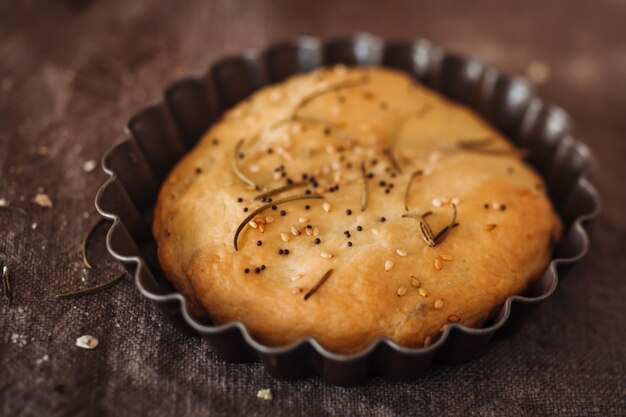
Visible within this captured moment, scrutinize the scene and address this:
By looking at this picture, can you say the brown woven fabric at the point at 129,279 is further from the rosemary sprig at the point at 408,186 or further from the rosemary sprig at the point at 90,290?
the rosemary sprig at the point at 408,186

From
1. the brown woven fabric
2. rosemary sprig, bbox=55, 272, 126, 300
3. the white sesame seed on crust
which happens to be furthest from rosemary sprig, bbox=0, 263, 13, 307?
the white sesame seed on crust

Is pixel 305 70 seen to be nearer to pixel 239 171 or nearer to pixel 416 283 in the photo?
pixel 239 171

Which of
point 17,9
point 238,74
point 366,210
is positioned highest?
point 17,9

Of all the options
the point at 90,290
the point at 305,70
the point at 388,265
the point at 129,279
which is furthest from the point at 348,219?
the point at 305,70

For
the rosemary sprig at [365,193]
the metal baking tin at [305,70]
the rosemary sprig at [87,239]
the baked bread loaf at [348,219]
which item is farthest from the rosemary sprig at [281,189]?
the rosemary sprig at [87,239]

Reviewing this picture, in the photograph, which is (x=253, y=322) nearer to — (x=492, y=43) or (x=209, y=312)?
(x=209, y=312)

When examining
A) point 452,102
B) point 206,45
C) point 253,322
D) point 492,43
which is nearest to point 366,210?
point 253,322
